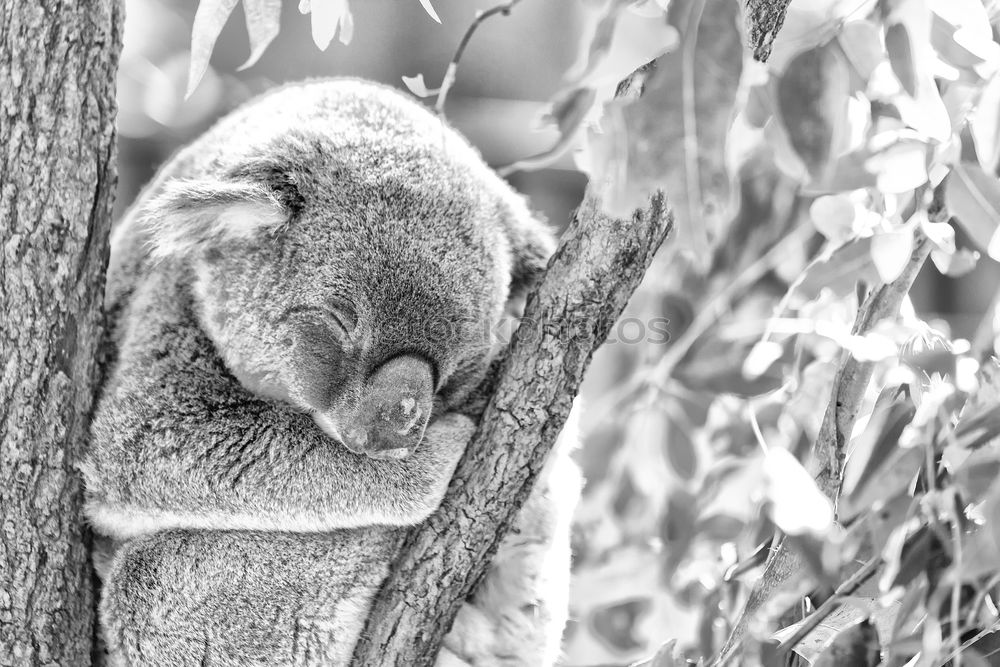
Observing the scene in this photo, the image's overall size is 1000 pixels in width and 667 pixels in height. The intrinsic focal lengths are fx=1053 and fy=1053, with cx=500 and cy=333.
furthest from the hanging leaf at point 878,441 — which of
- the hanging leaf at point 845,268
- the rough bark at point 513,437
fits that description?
the rough bark at point 513,437

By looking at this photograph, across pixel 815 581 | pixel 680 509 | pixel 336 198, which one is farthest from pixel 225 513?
pixel 680 509

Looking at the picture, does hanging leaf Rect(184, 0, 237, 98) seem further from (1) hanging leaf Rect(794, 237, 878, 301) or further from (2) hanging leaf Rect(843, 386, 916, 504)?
(2) hanging leaf Rect(843, 386, 916, 504)

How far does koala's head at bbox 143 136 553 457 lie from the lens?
2.09 m

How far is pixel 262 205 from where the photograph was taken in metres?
2.13

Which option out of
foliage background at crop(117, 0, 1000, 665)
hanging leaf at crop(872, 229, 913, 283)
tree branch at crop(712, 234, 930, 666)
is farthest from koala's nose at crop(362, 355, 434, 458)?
hanging leaf at crop(872, 229, 913, 283)

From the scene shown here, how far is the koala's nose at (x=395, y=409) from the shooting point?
2008 mm

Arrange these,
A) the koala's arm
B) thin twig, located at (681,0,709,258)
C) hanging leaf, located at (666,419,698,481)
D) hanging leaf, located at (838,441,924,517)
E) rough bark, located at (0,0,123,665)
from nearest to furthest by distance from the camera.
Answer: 1. thin twig, located at (681,0,709,258)
2. hanging leaf, located at (838,441,924,517)
3. rough bark, located at (0,0,123,665)
4. the koala's arm
5. hanging leaf, located at (666,419,698,481)

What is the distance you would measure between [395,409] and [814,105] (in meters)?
1.09

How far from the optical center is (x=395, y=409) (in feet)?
6.57

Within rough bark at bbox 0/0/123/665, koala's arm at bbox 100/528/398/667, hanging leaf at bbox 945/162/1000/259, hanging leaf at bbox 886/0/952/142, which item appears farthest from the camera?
koala's arm at bbox 100/528/398/667

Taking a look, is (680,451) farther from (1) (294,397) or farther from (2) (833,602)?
(2) (833,602)

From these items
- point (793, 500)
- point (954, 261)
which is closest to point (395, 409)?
point (793, 500)

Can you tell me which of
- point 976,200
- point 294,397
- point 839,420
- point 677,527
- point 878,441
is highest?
point 976,200

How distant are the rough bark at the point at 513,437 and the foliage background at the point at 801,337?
0.68ft
